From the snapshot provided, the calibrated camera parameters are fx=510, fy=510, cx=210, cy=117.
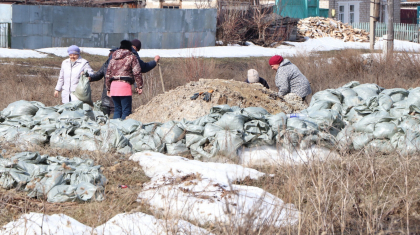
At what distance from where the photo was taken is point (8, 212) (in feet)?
12.2

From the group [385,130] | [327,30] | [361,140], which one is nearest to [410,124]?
[385,130]

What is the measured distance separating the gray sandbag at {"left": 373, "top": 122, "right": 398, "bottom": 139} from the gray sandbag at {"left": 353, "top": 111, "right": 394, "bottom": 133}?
0.09m

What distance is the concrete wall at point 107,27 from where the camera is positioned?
19312mm

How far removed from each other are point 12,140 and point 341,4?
30142 mm

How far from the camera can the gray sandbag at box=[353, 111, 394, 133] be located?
18.6ft

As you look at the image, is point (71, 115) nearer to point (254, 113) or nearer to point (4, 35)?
point (254, 113)

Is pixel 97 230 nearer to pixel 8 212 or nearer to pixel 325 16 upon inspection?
pixel 8 212

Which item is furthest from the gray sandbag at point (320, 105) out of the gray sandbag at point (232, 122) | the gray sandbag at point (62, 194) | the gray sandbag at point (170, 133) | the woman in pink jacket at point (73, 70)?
the gray sandbag at point (62, 194)

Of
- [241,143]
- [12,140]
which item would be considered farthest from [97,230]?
[12,140]

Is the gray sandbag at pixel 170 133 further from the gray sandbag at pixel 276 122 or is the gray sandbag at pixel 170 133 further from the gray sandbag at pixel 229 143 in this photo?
the gray sandbag at pixel 276 122

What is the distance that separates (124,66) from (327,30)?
884 inches

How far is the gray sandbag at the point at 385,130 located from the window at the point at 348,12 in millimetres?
28731

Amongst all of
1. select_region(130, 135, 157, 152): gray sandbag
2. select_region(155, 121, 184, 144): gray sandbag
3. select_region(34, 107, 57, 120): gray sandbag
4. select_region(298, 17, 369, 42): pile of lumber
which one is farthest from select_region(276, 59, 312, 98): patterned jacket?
select_region(298, 17, 369, 42): pile of lumber

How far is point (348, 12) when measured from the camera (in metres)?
32.8
